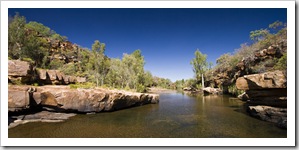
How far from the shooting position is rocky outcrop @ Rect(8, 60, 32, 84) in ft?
35.6

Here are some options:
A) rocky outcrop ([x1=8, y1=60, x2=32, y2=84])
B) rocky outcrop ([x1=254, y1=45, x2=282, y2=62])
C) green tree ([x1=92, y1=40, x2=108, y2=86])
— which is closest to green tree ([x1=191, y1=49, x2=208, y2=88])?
rocky outcrop ([x1=254, y1=45, x2=282, y2=62])

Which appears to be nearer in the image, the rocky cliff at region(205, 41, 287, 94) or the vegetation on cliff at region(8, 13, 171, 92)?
the rocky cliff at region(205, 41, 287, 94)

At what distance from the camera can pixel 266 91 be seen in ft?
33.2

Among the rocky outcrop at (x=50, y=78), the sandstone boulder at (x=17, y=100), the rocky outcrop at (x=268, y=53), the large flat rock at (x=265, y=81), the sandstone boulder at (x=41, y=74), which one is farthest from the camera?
the rocky outcrop at (x=268, y=53)

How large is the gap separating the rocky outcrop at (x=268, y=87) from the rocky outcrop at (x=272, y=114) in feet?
1.17

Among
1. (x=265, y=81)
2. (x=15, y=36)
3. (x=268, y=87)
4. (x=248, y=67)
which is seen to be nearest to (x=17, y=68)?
(x=15, y=36)

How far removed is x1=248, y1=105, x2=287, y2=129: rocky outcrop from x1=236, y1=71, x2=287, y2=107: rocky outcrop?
0.36 meters

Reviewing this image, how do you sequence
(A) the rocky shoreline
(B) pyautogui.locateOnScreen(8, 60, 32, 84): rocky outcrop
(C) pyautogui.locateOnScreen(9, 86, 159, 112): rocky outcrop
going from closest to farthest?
(A) the rocky shoreline, (B) pyautogui.locateOnScreen(8, 60, 32, 84): rocky outcrop, (C) pyautogui.locateOnScreen(9, 86, 159, 112): rocky outcrop

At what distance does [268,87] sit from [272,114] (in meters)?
1.77

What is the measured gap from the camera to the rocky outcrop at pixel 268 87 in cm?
876

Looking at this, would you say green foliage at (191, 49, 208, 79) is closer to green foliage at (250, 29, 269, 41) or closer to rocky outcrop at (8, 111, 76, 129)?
green foliage at (250, 29, 269, 41)

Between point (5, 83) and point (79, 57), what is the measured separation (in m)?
38.5

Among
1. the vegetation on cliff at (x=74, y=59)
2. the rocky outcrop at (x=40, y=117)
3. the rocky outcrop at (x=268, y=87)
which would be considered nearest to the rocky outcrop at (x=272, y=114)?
the rocky outcrop at (x=268, y=87)

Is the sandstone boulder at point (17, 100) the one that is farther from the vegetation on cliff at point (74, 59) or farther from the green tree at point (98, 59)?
the green tree at point (98, 59)
